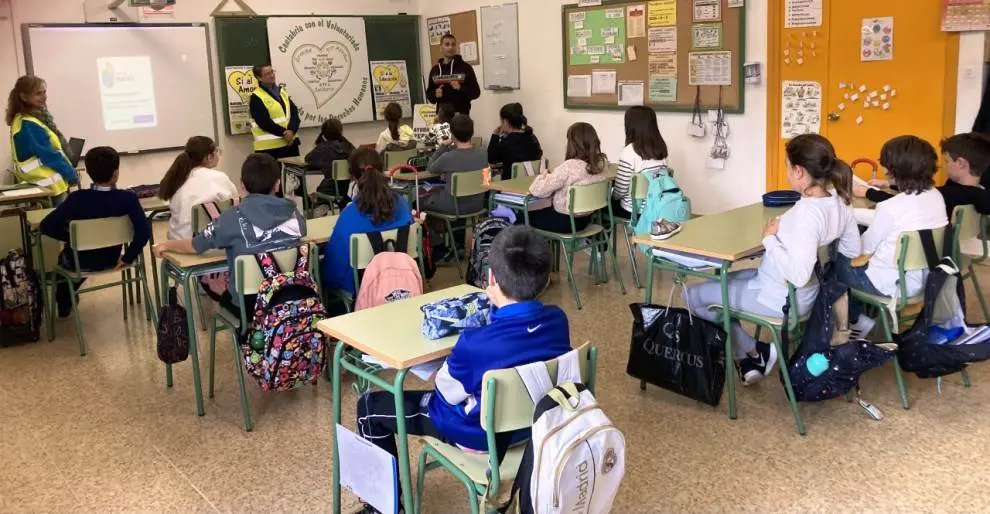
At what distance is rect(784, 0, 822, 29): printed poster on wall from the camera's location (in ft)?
20.6

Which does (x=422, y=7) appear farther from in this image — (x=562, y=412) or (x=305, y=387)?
(x=562, y=412)

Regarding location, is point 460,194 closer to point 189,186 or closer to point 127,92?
point 189,186

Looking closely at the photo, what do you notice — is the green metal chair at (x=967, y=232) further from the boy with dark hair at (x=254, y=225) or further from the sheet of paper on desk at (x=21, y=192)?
the sheet of paper on desk at (x=21, y=192)

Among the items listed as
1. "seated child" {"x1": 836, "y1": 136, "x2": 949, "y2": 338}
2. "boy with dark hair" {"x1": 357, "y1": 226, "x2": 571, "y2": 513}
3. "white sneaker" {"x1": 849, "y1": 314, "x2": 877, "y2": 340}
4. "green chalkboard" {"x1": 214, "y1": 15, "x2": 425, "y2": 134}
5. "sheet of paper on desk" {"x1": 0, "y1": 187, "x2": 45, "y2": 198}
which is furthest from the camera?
"green chalkboard" {"x1": 214, "y1": 15, "x2": 425, "y2": 134}

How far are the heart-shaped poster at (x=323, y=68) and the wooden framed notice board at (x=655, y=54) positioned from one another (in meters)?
2.55

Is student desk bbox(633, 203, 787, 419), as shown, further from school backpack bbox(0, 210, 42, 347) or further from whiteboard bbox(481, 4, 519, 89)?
whiteboard bbox(481, 4, 519, 89)

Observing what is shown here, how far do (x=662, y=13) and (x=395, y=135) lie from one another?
241cm

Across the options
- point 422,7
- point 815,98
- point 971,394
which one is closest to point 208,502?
point 971,394

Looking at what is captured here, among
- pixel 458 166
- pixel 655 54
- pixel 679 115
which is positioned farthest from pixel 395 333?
pixel 655 54

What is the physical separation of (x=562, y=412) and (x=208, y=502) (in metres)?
1.56

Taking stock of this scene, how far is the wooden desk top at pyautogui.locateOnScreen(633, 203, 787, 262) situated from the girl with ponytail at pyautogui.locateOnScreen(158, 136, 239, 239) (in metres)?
2.41

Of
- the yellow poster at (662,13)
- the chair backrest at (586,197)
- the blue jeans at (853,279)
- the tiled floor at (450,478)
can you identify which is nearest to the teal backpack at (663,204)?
the chair backrest at (586,197)

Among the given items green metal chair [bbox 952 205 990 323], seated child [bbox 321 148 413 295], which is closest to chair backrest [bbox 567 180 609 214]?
seated child [bbox 321 148 413 295]

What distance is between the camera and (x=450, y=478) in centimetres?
309
